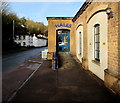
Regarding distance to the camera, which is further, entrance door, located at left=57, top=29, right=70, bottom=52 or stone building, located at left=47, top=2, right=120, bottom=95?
entrance door, located at left=57, top=29, right=70, bottom=52

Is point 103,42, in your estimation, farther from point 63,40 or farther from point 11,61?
point 11,61

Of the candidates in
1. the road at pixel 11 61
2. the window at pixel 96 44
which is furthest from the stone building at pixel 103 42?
the road at pixel 11 61

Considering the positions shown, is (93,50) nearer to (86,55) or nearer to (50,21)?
(86,55)

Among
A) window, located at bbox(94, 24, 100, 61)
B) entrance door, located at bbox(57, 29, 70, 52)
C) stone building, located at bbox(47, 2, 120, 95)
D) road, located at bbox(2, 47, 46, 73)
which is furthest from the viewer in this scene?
entrance door, located at bbox(57, 29, 70, 52)

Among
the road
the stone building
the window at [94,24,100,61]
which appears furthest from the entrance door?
the window at [94,24,100,61]

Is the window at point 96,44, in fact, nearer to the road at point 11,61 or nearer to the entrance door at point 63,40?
the road at point 11,61

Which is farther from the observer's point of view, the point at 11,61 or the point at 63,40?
the point at 63,40

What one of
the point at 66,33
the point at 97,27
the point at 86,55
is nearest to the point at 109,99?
the point at 97,27

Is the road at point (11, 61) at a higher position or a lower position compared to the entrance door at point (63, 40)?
lower

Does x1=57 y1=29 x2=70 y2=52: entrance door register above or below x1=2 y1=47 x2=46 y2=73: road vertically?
above

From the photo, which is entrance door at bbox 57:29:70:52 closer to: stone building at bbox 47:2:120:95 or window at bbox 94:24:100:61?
stone building at bbox 47:2:120:95

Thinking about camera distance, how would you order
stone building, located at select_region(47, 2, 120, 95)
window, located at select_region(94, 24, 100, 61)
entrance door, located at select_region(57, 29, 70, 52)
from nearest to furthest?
stone building, located at select_region(47, 2, 120, 95) → window, located at select_region(94, 24, 100, 61) → entrance door, located at select_region(57, 29, 70, 52)


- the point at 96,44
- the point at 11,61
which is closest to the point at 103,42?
the point at 96,44

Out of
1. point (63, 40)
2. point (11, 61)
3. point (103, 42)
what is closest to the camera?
point (103, 42)
